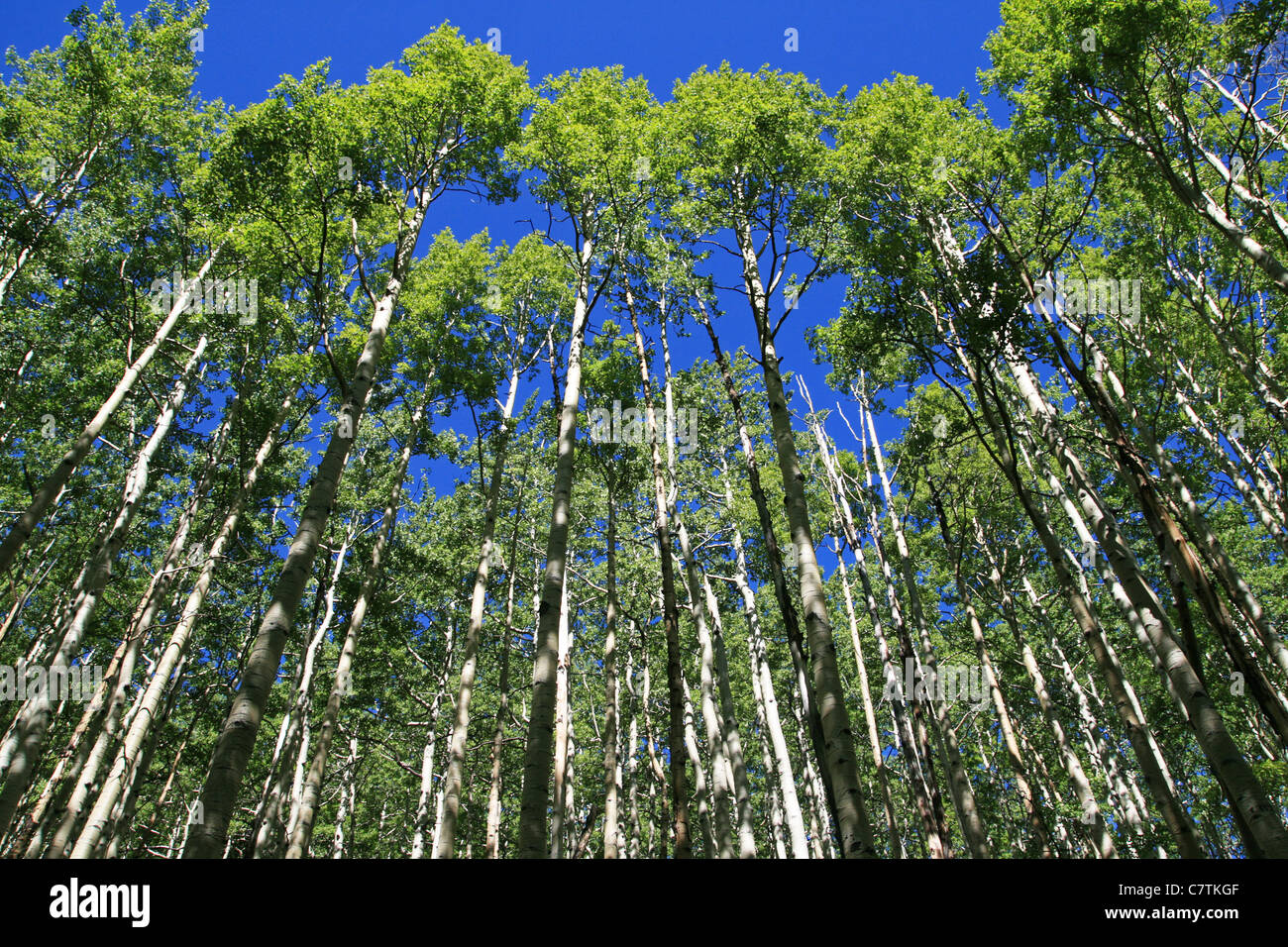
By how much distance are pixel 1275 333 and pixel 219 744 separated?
74.1 feet

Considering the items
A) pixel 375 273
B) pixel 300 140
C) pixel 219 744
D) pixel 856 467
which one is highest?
pixel 375 273

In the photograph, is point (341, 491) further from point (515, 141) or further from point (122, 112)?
point (515, 141)

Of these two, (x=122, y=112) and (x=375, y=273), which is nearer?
(x=122, y=112)

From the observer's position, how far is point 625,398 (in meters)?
14.5

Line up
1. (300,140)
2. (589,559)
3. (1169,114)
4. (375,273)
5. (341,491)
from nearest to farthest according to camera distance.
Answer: (300,140) < (1169,114) < (375,273) < (341,491) < (589,559)

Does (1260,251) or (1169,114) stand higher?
(1169,114)

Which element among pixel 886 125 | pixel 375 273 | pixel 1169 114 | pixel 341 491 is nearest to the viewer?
pixel 1169 114

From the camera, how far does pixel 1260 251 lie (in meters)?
9.59

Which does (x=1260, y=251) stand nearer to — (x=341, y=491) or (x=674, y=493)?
(x=674, y=493)

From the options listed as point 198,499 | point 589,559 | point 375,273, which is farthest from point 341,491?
point 589,559

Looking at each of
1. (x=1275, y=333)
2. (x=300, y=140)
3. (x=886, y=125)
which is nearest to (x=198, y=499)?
(x=300, y=140)

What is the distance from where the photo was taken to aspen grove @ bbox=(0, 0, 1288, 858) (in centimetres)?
913

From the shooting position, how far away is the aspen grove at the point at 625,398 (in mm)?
9133

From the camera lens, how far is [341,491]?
16.7 metres
